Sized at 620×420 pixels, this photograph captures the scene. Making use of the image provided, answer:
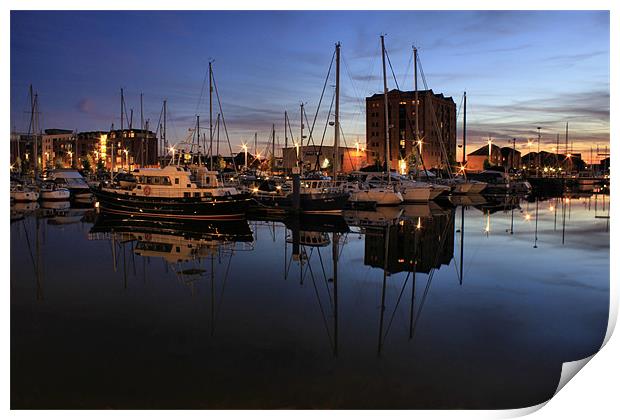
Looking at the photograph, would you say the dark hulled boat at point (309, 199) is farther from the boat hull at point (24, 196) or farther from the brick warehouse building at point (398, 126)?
the brick warehouse building at point (398, 126)

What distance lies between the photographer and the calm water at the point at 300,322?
6000 mm

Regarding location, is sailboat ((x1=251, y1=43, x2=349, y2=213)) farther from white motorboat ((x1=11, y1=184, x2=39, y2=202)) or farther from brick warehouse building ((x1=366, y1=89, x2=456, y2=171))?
brick warehouse building ((x1=366, y1=89, x2=456, y2=171))

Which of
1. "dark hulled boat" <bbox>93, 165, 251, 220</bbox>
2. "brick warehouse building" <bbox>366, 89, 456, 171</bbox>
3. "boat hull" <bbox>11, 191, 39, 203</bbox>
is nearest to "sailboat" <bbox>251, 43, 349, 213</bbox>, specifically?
"dark hulled boat" <bbox>93, 165, 251, 220</bbox>

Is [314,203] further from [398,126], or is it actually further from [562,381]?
[398,126]

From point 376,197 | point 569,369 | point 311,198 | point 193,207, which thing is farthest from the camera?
point 376,197

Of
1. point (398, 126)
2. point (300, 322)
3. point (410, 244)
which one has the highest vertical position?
point (398, 126)

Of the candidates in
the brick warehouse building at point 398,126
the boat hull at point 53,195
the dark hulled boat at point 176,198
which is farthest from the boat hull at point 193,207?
the brick warehouse building at point 398,126

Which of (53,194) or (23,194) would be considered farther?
(53,194)

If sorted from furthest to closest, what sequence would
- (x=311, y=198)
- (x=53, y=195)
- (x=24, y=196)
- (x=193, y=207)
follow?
(x=53, y=195) → (x=24, y=196) → (x=311, y=198) → (x=193, y=207)

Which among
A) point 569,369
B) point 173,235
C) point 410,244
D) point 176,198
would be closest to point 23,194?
point 176,198

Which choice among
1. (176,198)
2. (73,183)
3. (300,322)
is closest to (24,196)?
(73,183)

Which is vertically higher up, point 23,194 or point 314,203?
point 23,194

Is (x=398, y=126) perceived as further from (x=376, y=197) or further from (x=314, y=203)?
(x=314, y=203)

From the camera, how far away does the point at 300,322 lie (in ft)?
27.9
